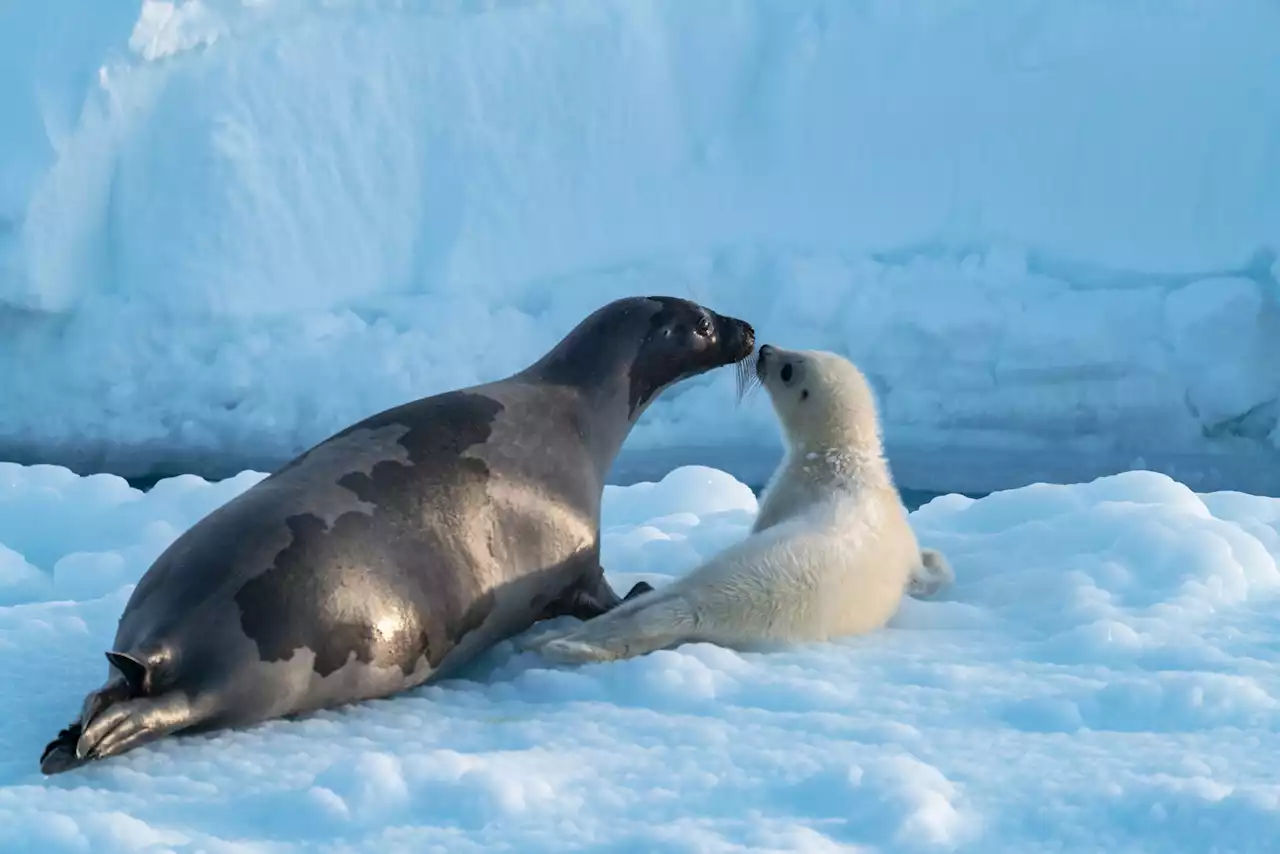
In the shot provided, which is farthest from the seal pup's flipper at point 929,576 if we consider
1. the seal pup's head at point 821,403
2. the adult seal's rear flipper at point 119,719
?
the adult seal's rear flipper at point 119,719

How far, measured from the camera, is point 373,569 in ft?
9.20

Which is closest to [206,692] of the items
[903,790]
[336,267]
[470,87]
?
[903,790]

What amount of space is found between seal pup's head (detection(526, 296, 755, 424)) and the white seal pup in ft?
1.20

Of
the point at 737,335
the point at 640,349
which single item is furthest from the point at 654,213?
the point at 640,349

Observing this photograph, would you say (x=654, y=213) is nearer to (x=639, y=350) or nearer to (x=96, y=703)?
(x=639, y=350)

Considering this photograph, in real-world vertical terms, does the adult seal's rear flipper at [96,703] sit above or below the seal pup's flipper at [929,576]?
below

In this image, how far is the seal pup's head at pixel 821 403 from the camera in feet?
12.3

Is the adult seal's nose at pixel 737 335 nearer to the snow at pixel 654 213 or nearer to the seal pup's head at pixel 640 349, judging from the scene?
the seal pup's head at pixel 640 349

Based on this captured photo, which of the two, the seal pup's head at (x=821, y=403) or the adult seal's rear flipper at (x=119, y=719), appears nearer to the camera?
the adult seal's rear flipper at (x=119, y=719)

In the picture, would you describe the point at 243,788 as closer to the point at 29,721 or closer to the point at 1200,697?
the point at 29,721

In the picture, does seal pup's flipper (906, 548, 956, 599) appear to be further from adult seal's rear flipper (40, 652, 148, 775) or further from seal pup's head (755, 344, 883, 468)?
adult seal's rear flipper (40, 652, 148, 775)

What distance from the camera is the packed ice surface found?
6.71ft

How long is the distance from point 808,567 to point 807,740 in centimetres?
75

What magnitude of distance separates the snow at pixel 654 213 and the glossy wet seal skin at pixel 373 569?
563 centimetres
